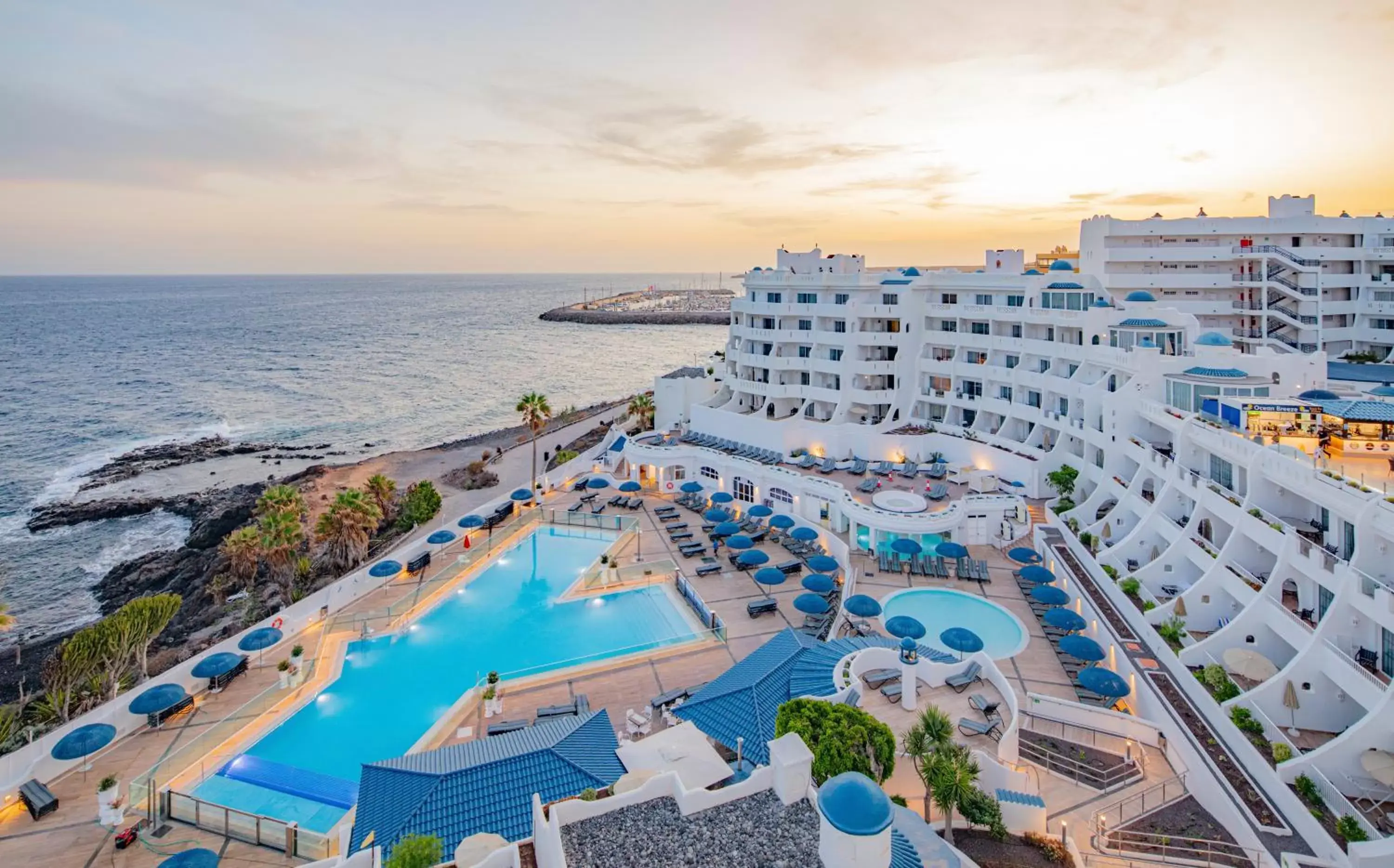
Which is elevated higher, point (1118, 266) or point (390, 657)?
point (1118, 266)

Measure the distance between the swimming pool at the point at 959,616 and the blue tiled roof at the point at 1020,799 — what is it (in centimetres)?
802

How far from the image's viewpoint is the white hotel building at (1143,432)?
20.6 meters

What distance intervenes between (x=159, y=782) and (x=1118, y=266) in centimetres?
5929

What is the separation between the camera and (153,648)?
39.1 m

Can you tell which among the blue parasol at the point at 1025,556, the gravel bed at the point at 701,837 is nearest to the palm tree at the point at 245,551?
the gravel bed at the point at 701,837

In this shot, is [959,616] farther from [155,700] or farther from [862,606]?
[155,700]

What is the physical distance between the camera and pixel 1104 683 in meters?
22.7

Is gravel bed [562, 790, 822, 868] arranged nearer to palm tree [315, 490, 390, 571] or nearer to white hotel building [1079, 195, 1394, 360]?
palm tree [315, 490, 390, 571]

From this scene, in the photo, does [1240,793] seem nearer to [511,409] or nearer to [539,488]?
[539,488]

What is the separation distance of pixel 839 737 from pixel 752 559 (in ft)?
56.0

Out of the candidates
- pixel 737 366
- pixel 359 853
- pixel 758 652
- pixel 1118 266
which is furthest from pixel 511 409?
pixel 359 853

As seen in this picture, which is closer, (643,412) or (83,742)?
(83,742)

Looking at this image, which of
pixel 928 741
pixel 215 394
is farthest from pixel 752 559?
pixel 215 394

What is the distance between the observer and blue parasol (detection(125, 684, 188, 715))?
2270cm
